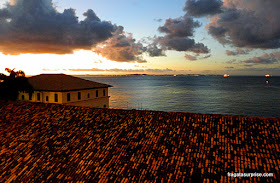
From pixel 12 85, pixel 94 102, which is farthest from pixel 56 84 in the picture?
pixel 12 85

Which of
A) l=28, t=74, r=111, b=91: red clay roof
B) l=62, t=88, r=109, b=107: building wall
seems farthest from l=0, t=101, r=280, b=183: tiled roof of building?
l=28, t=74, r=111, b=91: red clay roof

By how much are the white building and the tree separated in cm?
111

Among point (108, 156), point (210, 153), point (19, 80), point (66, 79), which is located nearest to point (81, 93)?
point (66, 79)

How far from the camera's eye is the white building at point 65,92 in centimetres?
4206

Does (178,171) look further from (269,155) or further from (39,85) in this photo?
(39,85)

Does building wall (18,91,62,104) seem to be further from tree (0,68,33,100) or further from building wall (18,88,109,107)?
tree (0,68,33,100)

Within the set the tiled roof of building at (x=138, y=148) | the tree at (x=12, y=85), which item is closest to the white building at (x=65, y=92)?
the tree at (x=12, y=85)

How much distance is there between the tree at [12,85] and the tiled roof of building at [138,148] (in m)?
33.6

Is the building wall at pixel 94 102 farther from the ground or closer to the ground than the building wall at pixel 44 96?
closer to the ground

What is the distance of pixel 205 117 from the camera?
1499cm

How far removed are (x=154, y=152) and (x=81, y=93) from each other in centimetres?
3605

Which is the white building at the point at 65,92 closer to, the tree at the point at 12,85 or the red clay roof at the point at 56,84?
the red clay roof at the point at 56,84

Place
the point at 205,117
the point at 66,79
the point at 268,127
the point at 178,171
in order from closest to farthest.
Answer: the point at 178,171 < the point at 268,127 < the point at 205,117 < the point at 66,79

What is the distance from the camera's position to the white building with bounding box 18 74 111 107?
42.1 meters
